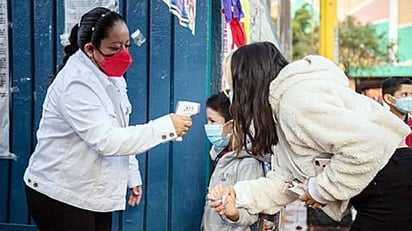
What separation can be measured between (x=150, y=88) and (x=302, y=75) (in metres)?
1.51

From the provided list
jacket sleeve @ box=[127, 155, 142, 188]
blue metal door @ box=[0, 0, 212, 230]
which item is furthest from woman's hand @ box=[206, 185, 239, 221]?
blue metal door @ box=[0, 0, 212, 230]

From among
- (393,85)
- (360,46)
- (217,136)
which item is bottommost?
(217,136)

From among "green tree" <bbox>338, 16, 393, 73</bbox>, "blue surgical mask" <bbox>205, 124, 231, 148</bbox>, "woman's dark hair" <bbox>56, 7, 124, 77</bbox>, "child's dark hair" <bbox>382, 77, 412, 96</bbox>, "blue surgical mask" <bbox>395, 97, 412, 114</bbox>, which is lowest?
"blue surgical mask" <bbox>205, 124, 231, 148</bbox>

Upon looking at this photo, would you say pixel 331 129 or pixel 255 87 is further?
pixel 255 87

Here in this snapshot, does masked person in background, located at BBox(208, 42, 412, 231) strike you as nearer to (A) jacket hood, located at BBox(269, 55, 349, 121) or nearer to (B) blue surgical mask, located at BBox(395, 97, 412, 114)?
(A) jacket hood, located at BBox(269, 55, 349, 121)

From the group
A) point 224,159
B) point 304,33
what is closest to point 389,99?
point 224,159

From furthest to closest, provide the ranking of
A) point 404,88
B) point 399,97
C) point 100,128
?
1. point 404,88
2. point 399,97
3. point 100,128

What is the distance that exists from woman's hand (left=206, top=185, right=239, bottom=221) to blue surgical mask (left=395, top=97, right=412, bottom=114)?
2722 millimetres

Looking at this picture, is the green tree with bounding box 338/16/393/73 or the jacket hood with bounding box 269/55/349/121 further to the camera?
the green tree with bounding box 338/16/393/73

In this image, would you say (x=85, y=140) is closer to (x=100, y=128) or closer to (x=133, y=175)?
(x=100, y=128)

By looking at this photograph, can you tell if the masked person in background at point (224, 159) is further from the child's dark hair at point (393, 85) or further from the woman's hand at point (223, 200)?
the child's dark hair at point (393, 85)

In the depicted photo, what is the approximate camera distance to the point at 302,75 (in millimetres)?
2211

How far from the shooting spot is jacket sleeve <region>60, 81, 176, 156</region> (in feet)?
8.54

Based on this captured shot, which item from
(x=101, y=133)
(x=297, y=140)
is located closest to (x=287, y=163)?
(x=297, y=140)
